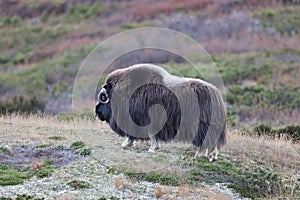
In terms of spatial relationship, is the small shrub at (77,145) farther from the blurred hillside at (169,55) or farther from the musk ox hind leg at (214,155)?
the blurred hillside at (169,55)

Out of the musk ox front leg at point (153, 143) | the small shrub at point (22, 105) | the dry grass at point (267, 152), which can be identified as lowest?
the small shrub at point (22, 105)

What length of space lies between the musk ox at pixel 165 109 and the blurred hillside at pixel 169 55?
34.6 ft

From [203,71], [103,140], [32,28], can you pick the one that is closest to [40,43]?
[32,28]

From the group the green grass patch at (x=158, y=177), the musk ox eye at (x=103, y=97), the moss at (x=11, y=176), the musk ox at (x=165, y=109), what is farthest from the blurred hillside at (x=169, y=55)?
the green grass patch at (x=158, y=177)

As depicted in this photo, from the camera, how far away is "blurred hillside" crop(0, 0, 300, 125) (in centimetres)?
2505

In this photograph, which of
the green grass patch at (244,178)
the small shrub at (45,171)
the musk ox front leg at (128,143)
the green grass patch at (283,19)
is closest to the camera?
the small shrub at (45,171)

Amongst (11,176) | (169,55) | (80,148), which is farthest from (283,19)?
(11,176)

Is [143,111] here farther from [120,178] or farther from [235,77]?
[235,77]

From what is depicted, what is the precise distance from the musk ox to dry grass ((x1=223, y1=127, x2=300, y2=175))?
0.82m

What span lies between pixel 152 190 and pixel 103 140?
109 inches

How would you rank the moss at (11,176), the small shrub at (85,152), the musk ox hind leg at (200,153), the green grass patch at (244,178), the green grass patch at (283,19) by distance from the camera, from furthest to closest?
the green grass patch at (283,19), the musk ox hind leg at (200,153), the small shrub at (85,152), the green grass patch at (244,178), the moss at (11,176)

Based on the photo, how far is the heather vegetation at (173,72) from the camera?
30.6 feet

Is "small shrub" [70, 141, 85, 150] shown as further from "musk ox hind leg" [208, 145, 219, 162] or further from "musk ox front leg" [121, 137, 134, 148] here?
"musk ox hind leg" [208, 145, 219, 162]

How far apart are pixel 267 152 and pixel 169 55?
20.7m
